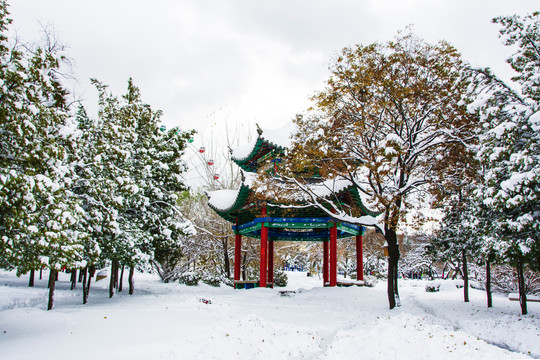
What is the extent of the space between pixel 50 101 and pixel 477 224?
1234cm

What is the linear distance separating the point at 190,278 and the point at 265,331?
14.5 meters

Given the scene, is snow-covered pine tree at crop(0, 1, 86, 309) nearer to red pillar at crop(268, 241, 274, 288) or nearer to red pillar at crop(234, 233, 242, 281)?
red pillar at crop(234, 233, 242, 281)

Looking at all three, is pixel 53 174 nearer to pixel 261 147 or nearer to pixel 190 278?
pixel 261 147

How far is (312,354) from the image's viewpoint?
7.31m

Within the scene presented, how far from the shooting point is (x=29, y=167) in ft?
24.9

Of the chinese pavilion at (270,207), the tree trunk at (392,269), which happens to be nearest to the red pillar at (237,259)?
the chinese pavilion at (270,207)

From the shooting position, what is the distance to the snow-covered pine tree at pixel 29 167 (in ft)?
22.8

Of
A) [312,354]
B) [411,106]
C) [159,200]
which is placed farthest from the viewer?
[159,200]

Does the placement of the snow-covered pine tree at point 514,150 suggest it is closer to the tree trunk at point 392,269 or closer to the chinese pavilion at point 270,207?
the tree trunk at point 392,269

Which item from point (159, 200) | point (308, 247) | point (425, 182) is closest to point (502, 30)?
point (425, 182)

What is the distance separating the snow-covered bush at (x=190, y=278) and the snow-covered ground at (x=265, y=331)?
874cm

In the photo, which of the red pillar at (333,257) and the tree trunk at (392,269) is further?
the red pillar at (333,257)

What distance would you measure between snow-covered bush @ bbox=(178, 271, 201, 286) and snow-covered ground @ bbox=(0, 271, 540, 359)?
8743 mm

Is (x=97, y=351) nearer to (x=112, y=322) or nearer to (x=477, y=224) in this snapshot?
(x=112, y=322)
